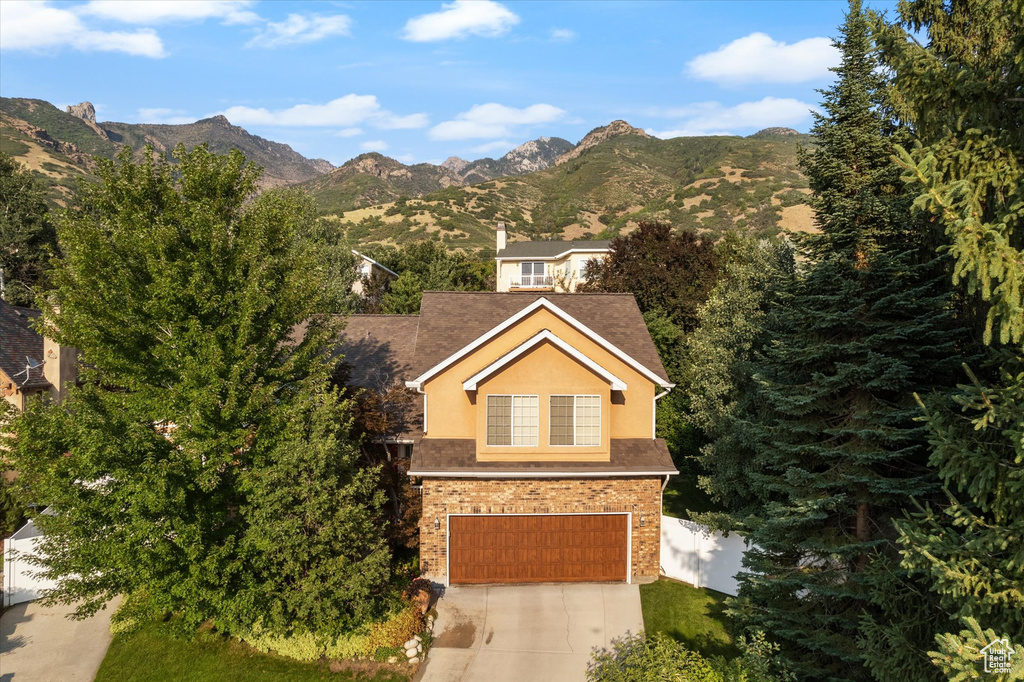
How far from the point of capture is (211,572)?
12039mm

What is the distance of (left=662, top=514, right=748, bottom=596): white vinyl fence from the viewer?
16.2 metres

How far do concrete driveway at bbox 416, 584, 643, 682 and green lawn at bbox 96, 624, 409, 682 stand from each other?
155 centimetres

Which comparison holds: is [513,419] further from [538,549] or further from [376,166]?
[376,166]

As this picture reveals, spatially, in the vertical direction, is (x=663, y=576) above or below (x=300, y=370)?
below

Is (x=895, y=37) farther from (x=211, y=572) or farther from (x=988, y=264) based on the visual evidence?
(x=211, y=572)

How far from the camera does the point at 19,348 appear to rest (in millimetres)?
24531

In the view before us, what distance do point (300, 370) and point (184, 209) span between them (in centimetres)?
437

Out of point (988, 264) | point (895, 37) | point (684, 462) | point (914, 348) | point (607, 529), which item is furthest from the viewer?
point (684, 462)

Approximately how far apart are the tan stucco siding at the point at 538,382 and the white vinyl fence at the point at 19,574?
35.1 feet

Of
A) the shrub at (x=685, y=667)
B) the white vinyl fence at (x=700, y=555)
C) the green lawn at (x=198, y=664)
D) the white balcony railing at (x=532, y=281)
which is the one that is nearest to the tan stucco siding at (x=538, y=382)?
the white vinyl fence at (x=700, y=555)

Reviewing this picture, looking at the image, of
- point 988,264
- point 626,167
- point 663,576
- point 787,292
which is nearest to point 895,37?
point 988,264

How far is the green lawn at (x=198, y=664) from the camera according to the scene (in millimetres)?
13188
